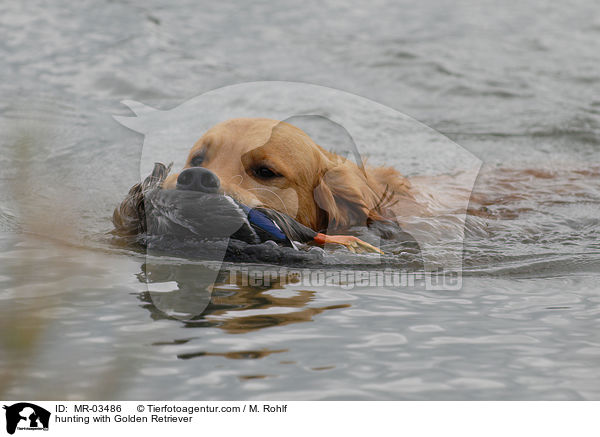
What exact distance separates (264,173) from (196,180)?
0.71 m

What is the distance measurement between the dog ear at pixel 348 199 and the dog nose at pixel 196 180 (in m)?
1.07

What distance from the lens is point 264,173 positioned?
4.21m

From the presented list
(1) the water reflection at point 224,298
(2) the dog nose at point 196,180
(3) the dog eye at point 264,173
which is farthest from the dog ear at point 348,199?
(2) the dog nose at point 196,180

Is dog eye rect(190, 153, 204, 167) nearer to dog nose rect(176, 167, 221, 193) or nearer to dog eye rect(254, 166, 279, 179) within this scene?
dog eye rect(254, 166, 279, 179)

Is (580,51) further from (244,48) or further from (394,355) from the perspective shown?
(394,355)

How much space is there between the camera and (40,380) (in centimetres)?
238

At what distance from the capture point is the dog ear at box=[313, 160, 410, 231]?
4.62 meters

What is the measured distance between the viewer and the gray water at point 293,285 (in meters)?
2.49
